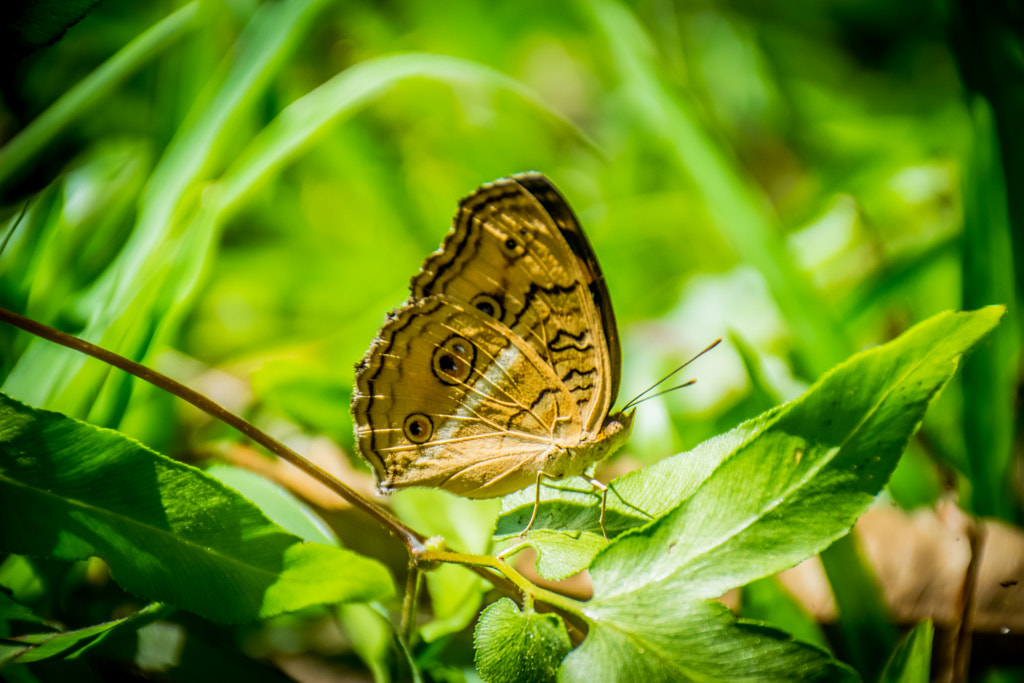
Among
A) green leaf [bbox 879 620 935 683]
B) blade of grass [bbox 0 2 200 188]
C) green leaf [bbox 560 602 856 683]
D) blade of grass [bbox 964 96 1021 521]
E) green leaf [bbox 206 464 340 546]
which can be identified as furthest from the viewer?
blade of grass [bbox 0 2 200 188]

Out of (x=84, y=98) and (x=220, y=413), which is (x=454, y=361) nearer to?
(x=220, y=413)

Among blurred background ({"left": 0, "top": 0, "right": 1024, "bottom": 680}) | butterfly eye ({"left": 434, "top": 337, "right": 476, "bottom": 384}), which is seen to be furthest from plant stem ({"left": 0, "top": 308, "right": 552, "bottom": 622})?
butterfly eye ({"left": 434, "top": 337, "right": 476, "bottom": 384})

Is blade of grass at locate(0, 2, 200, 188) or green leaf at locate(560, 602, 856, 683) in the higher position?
blade of grass at locate(0, 2, 200, 188)

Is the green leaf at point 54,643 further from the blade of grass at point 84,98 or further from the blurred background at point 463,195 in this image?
the blade of grass at point 84,98

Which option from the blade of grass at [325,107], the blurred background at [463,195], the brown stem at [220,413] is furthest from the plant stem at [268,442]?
the blade of grass at [325,107]

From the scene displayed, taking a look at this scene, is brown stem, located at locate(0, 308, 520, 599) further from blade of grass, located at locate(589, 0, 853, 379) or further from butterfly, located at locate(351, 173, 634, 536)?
blade of grass, located at locate(589, 0, 853, 379)

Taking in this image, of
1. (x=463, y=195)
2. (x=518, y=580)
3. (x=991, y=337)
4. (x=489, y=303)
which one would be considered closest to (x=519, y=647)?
(x=518, y=580)

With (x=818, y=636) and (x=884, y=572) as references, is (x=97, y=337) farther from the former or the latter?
(x=884, y=572)
